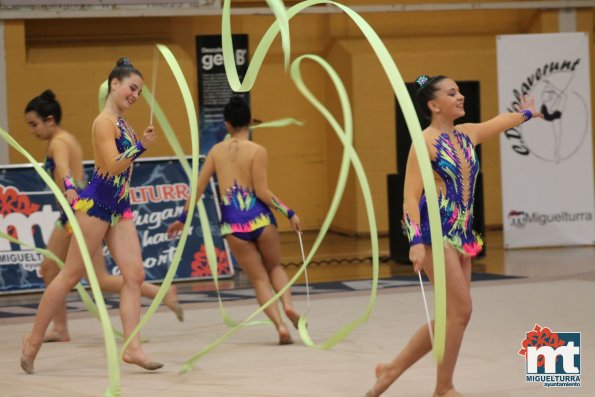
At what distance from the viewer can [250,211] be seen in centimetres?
662

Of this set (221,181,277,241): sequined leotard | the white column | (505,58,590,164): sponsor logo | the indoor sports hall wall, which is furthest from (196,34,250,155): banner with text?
(221,181,277,241): sequined leotard

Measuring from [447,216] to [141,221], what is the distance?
6350 millimetres

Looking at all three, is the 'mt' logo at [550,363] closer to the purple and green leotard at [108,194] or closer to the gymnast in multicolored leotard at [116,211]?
the gymnast in multicolored leotard at [116,211]

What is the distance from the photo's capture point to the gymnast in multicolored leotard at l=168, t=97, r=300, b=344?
662cm

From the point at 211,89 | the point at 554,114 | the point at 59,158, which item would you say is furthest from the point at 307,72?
the point at 59,158

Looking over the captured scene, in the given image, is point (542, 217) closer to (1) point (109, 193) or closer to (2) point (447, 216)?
(1) point (109, 193)

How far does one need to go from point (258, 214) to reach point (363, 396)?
198 cm

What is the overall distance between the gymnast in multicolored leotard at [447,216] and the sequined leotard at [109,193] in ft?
5.49

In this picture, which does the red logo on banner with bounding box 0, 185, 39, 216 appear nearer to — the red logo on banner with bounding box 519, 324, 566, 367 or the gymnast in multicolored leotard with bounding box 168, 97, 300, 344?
the gymnast in multicolored leotard with bounding box 168, 97, 300, 344

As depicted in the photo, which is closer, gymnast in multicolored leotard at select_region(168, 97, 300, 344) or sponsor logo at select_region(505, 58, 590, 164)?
gymnast in multicolored leotard at select_region(168, 97, 300, 344)

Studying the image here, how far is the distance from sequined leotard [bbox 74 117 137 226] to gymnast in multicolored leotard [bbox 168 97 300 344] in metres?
0.92

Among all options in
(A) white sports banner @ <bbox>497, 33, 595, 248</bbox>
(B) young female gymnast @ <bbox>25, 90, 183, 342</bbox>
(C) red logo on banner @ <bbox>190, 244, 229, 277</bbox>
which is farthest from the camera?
(A) white sports banner @ <bbox>497, 33, 595, 248</bbox>

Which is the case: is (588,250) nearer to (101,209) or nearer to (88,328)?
(88,328)

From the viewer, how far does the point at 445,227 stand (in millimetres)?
4590
